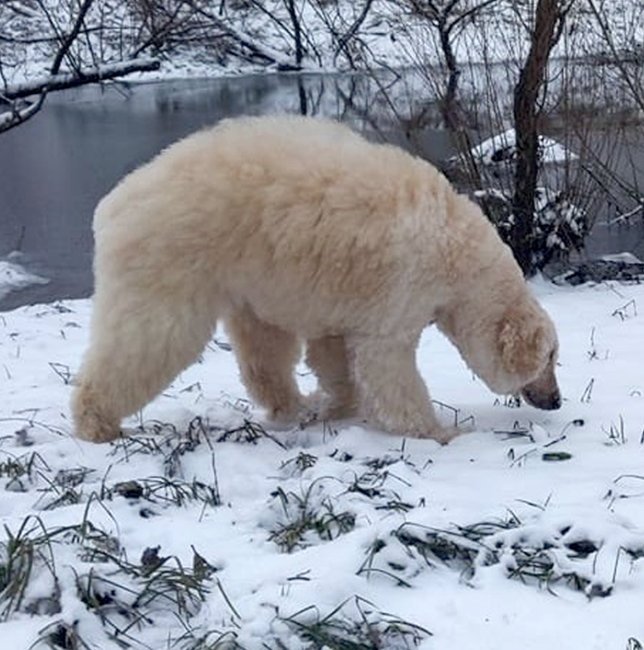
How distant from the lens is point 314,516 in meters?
3.86

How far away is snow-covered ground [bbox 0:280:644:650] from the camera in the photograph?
121 inches

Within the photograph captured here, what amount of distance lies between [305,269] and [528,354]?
→ 1102 millimetres

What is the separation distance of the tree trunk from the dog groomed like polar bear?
4.44 meters

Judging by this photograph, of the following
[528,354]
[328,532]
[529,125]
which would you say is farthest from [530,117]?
[328,532]

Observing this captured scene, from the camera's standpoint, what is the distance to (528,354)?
5336 mm

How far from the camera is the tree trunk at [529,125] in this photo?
9.27 meters

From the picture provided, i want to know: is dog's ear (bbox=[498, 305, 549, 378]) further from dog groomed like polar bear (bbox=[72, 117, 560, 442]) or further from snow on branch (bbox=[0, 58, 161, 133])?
snow on branch (bbox=[0, 58, 161, 133])

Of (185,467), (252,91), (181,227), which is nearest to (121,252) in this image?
(181,227)

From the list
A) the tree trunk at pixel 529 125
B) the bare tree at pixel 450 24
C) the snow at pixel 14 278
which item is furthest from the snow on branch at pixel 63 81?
the tree trunk at pixel 529 125

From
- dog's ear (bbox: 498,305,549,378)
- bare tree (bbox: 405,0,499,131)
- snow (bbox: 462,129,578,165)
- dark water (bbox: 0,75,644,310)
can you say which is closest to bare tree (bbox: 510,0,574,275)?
snow (bbox: 462,129,578,165)

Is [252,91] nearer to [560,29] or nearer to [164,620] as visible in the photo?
[560,29]

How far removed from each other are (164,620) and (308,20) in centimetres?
2733

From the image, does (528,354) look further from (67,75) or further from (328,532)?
(67,75)

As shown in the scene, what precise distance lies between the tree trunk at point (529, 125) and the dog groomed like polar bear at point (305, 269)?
4.44 metres
